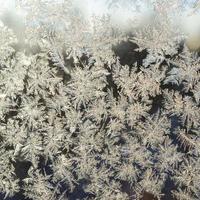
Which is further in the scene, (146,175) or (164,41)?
(146,175)

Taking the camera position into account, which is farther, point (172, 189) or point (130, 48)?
point (172, 189)

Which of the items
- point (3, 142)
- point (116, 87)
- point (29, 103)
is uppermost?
point (116, 87)

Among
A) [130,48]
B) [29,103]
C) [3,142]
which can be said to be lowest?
[3,142]

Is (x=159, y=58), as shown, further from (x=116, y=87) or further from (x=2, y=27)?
(x=2, y=27)

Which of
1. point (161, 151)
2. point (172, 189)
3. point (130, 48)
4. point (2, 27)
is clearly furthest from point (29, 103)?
point (172, 189)

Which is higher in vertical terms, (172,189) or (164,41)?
(164,41)

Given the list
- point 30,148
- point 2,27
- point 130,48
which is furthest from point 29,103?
point 130,48

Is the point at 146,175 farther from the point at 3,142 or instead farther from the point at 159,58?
the point at 3,142

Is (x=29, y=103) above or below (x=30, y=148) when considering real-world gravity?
above
